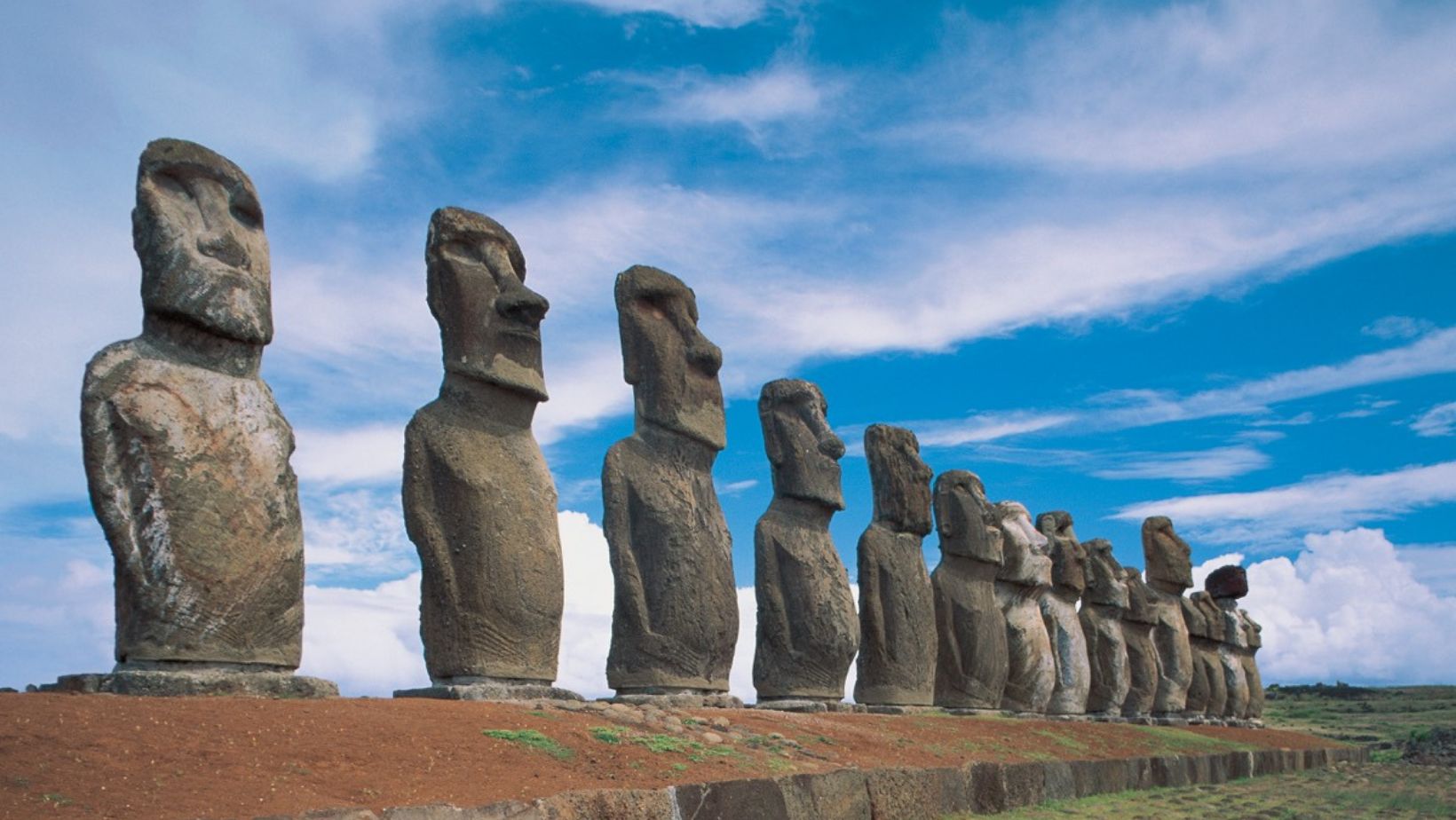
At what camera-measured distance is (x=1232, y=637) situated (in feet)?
94.2

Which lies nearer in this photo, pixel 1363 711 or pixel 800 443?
pixel 800 443

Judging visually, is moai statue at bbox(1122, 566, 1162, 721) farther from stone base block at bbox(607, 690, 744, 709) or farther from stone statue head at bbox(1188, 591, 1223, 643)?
stone base block at bbox(607, 690, 744, 709)

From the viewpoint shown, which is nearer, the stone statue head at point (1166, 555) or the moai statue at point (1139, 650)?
the moai statue at point (1139, 650)

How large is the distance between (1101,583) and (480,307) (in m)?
15.0

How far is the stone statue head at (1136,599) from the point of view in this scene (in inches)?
927

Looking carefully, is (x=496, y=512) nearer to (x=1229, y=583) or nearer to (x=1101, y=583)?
(x=1101, y=583)

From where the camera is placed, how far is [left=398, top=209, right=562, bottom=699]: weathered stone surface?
948cm

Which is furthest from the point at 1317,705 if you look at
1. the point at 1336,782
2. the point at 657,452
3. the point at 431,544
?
the point at 431,544

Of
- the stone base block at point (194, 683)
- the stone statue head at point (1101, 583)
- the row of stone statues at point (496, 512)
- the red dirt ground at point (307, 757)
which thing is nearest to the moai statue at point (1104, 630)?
the stone statue head at point (1101, 583)

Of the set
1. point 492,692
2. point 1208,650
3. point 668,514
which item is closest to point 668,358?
point 668,514

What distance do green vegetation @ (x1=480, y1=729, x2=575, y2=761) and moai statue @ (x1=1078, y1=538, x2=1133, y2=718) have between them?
15229mm

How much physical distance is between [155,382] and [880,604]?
359 inches

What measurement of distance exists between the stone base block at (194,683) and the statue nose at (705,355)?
5.37 meters

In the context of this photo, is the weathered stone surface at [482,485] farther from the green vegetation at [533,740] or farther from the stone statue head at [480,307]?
the green vegetation at [533,740]
